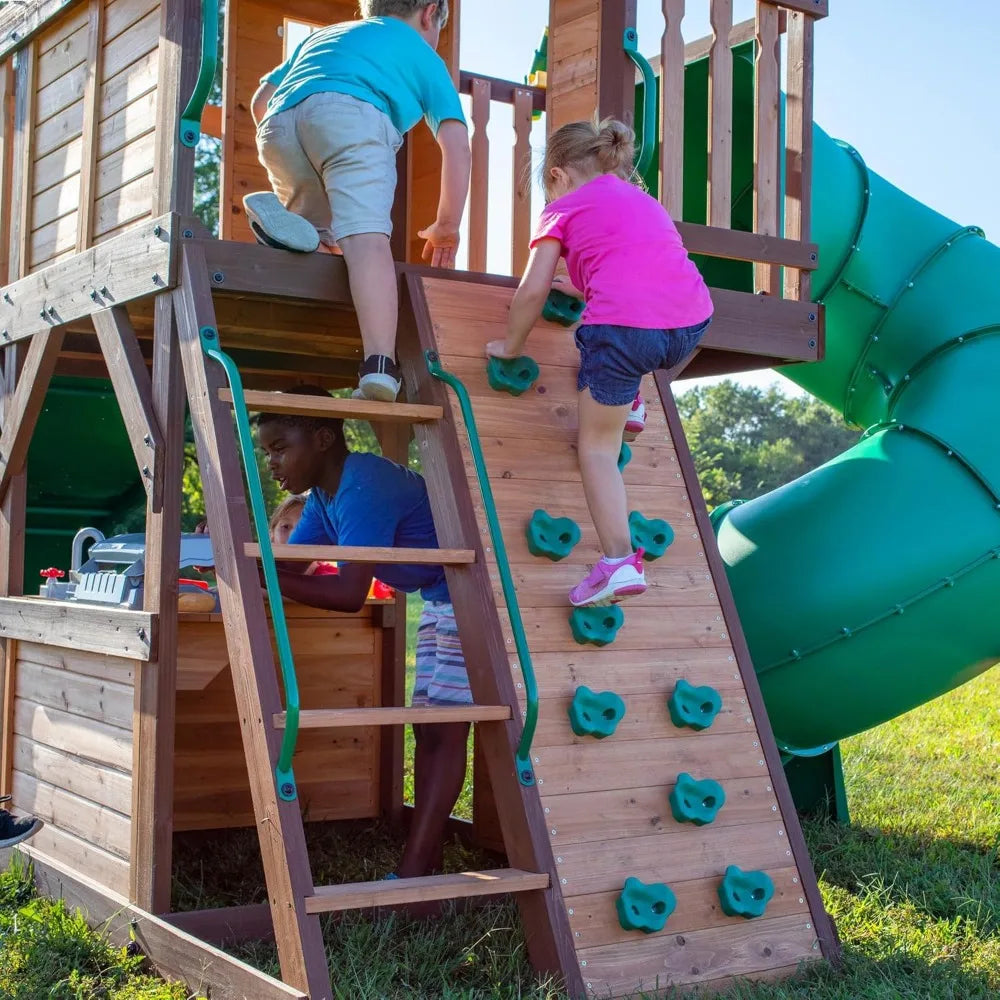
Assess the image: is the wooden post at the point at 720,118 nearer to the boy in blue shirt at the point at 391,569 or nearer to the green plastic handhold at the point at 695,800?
the boy in blue shirt at the point at 391,569

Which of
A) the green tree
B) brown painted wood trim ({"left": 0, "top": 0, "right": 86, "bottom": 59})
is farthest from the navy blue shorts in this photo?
the green tree

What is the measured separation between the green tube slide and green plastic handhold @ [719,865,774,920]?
6.01 ft

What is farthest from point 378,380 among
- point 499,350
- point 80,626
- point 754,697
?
point 754,697

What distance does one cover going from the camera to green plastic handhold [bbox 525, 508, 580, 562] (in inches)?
157

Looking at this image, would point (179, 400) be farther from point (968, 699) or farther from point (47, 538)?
A: point (968, 699)

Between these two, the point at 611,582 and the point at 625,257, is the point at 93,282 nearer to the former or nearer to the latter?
the point at 625,257

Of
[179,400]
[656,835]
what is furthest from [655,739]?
[179,400]

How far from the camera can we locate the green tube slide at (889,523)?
539cm

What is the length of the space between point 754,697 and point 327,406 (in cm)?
162

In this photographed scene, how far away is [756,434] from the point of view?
140 feet

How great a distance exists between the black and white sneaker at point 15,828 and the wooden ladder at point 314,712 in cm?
130

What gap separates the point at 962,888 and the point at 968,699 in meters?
5.84

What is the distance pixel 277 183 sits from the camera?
4484 mm

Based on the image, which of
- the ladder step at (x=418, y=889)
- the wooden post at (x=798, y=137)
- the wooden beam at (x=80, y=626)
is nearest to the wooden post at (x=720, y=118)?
the wooden post at (x=798, y=137)
